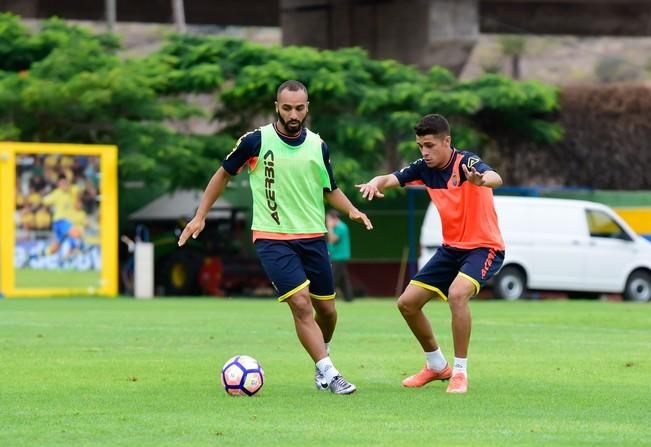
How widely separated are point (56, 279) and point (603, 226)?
444 inches

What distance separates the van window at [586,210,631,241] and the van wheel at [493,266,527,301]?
1.76m

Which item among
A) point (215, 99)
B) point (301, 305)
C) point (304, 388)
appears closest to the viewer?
point (301, 305)

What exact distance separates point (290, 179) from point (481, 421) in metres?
2.56

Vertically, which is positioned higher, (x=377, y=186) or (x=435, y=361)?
(x=377, y=186)

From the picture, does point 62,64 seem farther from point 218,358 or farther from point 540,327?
point 218,358

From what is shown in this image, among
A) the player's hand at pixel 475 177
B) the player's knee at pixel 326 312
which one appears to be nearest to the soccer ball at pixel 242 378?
the player's knee at pixel 326 312

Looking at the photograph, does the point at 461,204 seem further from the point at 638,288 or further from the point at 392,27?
the point at 392,27

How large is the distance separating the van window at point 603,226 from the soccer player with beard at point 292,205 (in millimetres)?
22528

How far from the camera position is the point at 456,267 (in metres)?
11.5

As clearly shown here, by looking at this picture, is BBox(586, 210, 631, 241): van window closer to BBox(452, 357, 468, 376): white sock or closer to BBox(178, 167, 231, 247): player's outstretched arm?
BBox(452, 357, 468, 376): white sock

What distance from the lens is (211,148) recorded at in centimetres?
3394

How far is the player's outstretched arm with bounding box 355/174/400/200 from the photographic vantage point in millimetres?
11286

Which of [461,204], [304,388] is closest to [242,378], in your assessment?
[304,388]

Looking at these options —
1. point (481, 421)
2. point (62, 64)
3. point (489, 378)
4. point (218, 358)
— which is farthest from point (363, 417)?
point (62, 64)
